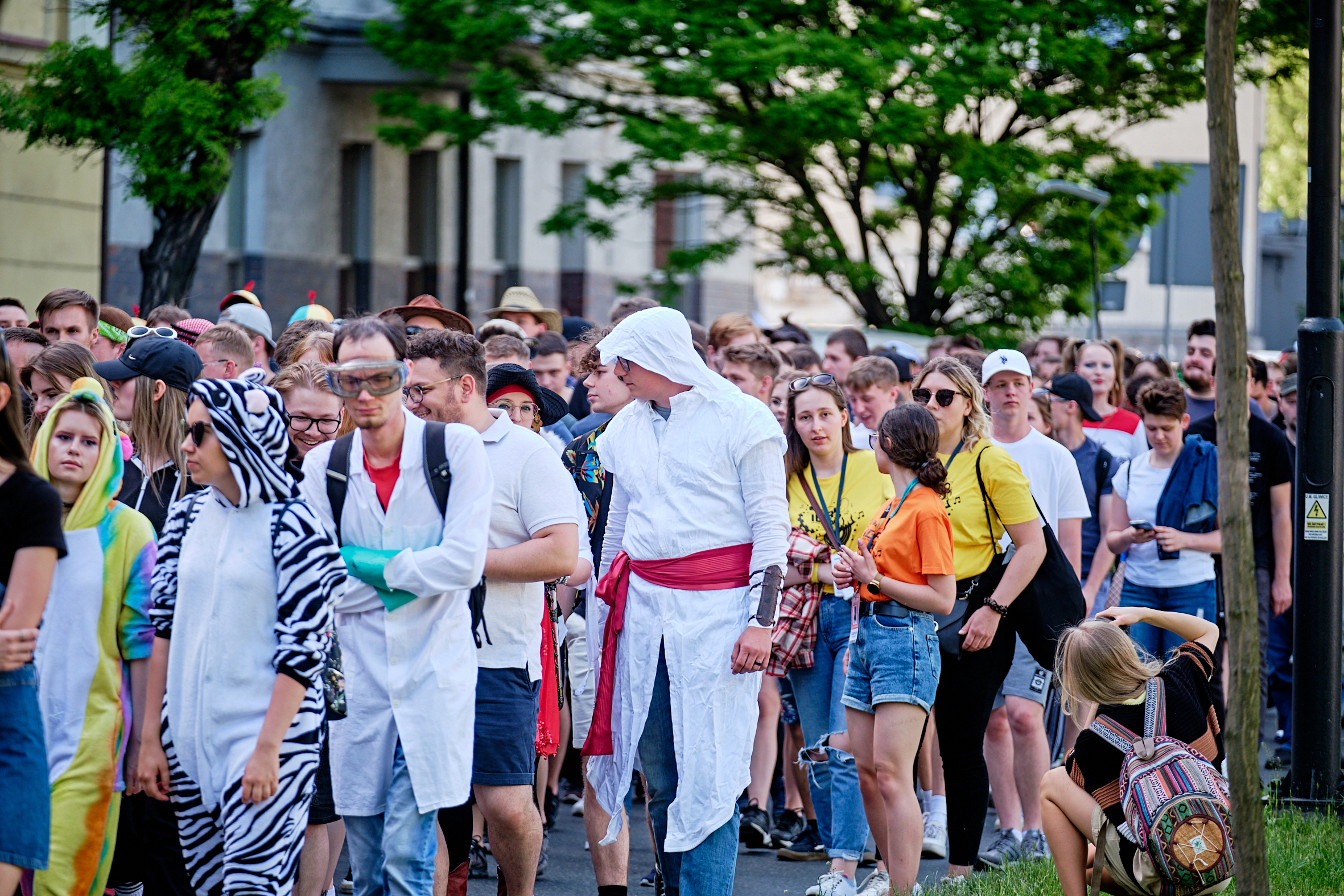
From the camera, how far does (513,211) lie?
79.0 ft

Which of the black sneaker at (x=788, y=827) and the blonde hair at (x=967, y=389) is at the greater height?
the blonde hair at (x=967, y=389)

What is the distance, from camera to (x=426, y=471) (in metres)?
4.56

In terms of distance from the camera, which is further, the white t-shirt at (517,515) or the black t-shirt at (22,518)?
the white t-shirt at (517,515)

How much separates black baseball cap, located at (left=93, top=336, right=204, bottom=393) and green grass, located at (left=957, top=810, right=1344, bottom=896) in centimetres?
351

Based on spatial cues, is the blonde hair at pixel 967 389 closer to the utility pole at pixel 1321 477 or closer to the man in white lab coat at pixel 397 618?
the utility pole at pixel 1321 477

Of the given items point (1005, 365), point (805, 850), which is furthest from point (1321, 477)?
point (805, 850)

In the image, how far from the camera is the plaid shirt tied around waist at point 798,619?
6574 millimetres

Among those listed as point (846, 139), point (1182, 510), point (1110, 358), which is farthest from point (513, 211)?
point (1182, 510)

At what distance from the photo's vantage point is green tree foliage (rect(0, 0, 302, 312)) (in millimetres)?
11312

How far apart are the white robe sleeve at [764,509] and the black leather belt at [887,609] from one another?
0.72 metres

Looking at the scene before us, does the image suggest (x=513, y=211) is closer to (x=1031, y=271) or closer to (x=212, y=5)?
(x=1031, y=271)

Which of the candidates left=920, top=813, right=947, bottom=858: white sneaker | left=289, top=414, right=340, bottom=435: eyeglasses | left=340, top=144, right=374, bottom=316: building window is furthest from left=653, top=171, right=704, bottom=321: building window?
left=289, top=414, right=340, bottom=435: eyeglasses

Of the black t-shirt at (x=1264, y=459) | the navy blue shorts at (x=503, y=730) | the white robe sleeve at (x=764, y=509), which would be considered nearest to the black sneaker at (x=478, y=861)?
the navy blue shorts at (x=503, y=730)

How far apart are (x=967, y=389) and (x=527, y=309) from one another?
483 cm
